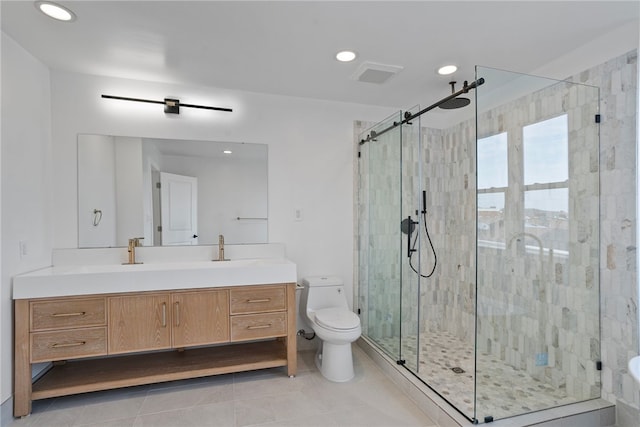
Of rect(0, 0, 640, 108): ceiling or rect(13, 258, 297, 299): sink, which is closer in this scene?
rect(0, 0, 640, 108): ceiling

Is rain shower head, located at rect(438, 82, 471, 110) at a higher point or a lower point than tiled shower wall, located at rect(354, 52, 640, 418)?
higher

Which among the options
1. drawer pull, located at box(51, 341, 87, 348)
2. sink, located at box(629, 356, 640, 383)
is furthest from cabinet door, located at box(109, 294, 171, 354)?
sink, located at box(629, 356, 640, 383)

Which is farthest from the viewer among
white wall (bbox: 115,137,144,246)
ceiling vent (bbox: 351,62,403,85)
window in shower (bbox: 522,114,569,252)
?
white wall (bbox: 115,137,144,246)

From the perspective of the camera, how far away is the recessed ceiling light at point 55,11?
1.74 metres

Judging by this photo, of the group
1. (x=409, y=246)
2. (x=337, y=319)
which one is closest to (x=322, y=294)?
(x=337, y=319)

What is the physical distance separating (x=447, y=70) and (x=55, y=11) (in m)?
2.49

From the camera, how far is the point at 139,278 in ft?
7.32

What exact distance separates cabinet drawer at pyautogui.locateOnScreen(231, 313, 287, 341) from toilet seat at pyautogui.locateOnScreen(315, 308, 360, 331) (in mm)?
300

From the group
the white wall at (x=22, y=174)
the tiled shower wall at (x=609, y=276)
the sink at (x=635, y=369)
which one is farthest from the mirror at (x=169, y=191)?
the sink at (x=635, y=369)

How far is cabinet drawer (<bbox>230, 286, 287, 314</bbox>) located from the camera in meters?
2.43

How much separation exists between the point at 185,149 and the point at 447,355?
9.39ft

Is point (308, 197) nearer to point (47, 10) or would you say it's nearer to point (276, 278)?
point (276, 278)

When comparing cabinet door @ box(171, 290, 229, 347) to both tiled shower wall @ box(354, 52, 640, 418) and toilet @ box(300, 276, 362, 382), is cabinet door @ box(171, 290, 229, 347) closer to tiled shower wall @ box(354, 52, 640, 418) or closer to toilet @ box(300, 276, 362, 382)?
toilet @ box(300, 276, 362, 382)

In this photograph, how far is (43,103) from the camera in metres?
2.45
